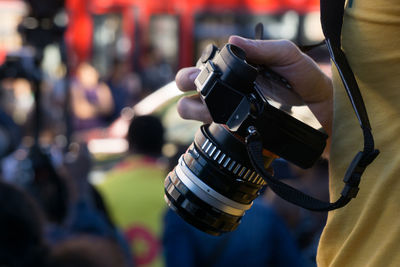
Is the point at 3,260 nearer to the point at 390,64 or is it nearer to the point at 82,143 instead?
the point at 390,64

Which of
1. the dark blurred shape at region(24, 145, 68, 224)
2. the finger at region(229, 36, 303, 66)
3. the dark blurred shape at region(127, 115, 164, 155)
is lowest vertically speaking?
the dark blurred shape at region(24, 145, 68, 224)

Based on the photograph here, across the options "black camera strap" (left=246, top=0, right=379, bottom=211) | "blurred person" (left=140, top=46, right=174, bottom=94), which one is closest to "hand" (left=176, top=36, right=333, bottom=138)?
"black camera strap" (left=246, top=0, right=379, bottom=211)

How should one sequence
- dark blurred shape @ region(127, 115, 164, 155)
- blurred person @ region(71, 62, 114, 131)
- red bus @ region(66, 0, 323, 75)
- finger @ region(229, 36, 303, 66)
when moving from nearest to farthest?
1. finger @ region(229, 36, 303, 66)
2. dark blurred shape @ region(127, 115, 164, 155)
3. blurred person @ region(71, 62, 114, 131)
4. red bus @ region(66, 0, 323, 75)

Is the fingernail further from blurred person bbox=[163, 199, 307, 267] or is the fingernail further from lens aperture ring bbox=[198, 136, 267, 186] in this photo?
blurred person bbox=[163, 199, 307, 267]

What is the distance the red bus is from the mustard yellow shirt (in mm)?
11444

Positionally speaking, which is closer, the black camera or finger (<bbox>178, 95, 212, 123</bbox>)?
the black camera

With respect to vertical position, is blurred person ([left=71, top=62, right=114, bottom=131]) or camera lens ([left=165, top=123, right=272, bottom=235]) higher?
camera lens ([left=165, top=123, right=272, bottom=235])

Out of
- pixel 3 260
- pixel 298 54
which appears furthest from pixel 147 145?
pixel 298 54

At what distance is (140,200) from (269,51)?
7.80 feet

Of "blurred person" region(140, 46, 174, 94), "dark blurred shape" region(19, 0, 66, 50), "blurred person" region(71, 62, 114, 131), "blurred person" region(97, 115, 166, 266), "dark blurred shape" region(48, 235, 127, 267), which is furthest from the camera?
"blurred person" region(140, 46, 174, 94)

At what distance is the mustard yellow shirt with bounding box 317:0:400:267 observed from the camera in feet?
3.24

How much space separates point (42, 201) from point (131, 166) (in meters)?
0.65

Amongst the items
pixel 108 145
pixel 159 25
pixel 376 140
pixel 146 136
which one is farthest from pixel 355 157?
pixel 159 25

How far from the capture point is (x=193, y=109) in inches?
46.8
